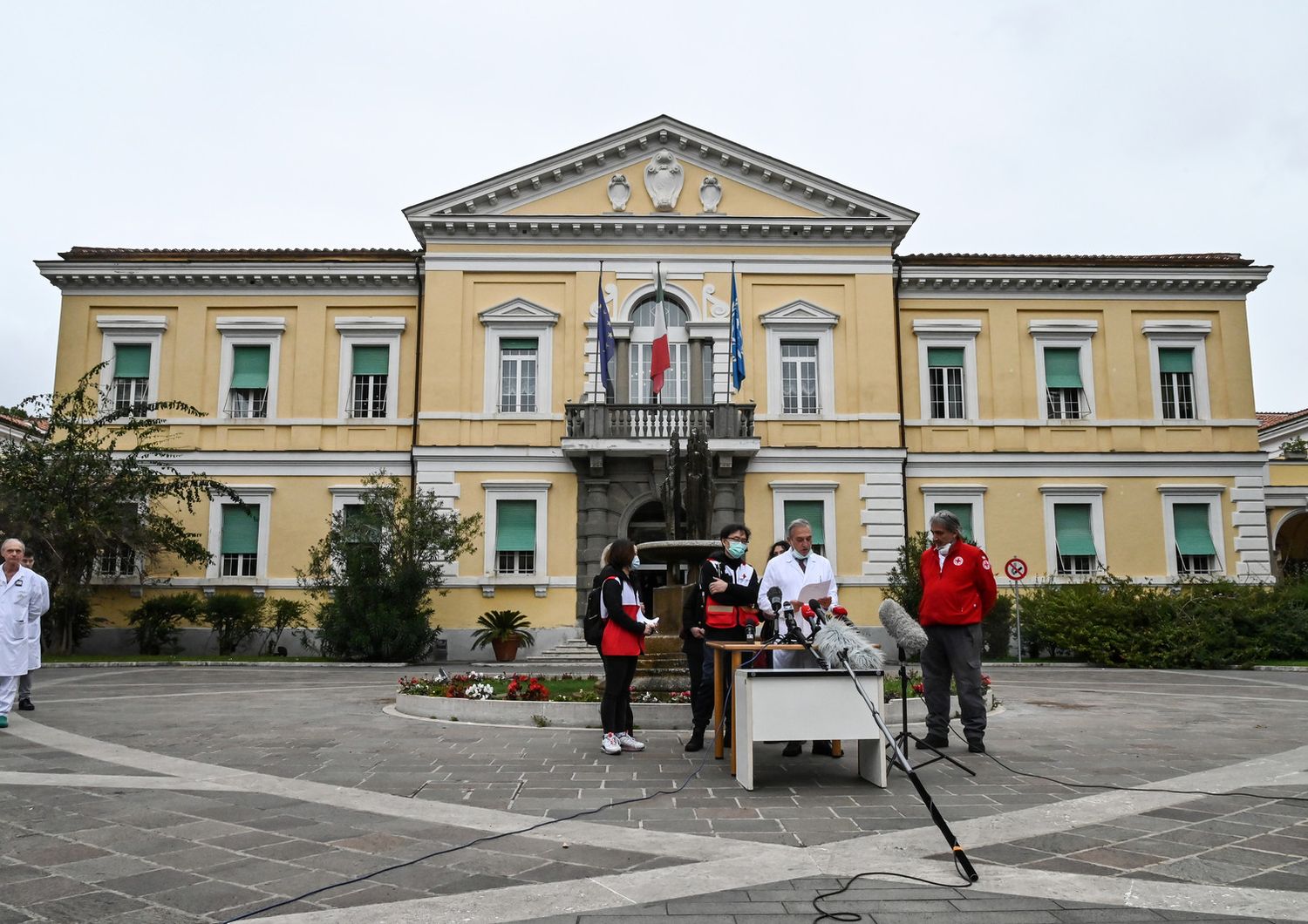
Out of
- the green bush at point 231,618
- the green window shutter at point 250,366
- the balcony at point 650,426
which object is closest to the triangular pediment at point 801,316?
the balcony at point 650,426

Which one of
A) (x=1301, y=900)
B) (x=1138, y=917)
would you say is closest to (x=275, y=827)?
(x=1138, y=917)

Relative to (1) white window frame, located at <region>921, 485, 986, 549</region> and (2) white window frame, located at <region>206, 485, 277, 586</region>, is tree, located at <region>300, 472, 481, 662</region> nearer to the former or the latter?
(2) white window frame, located at <region>206, 485, 277, 586</region>

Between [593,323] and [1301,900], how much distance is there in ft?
73.1

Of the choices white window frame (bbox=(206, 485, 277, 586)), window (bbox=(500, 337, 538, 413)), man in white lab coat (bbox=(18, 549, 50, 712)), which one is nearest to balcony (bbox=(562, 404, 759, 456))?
window (bbox=(500, 337, 538, 413))

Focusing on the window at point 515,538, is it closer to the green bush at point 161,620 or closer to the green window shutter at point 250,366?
the green bush at point 161,620

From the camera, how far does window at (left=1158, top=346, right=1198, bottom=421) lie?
2683 centimetres

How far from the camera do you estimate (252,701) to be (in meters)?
12.9

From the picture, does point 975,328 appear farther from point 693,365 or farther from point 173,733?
point 173,733

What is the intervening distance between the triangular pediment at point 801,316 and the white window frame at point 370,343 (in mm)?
9952

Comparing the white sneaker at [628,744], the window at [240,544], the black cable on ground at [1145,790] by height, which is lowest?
the black cable on ground at [1145,790]

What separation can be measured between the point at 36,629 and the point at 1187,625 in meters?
20.6

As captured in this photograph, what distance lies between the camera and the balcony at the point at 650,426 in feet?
78.8

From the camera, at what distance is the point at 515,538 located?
24.8 m

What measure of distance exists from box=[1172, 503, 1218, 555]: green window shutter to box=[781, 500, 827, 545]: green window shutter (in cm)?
977
